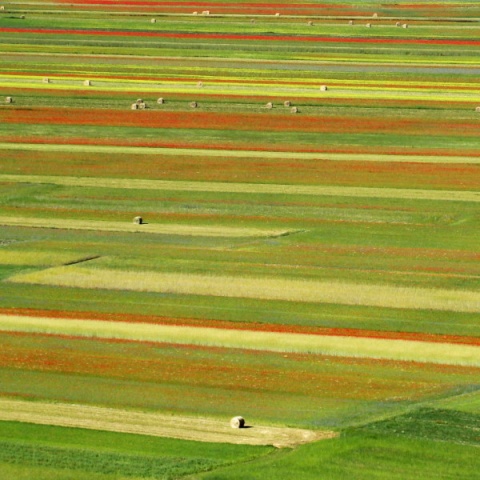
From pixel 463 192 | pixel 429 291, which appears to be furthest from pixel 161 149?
pixel 429 291

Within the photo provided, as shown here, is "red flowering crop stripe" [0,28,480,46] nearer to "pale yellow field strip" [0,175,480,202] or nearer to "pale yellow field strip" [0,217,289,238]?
"pale yellow field strip" [0,175,480,202]

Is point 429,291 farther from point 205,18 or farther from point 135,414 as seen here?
point 205,18

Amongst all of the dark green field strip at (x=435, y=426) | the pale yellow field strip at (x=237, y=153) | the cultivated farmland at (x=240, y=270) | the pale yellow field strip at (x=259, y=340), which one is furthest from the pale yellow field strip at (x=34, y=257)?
the pale yellow field strip at (x=237, y=153)

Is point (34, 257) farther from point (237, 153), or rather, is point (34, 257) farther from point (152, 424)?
point (237, 153)

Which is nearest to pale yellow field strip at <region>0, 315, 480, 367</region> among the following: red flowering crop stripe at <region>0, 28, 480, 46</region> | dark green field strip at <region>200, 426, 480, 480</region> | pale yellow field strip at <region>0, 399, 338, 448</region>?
pale yellow field strip at <region>0, 399, 338, 448</region>

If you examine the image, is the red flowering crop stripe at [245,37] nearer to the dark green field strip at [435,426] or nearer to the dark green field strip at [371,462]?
the dark green field strip at [435,426]

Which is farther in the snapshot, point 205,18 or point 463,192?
point 205,18
